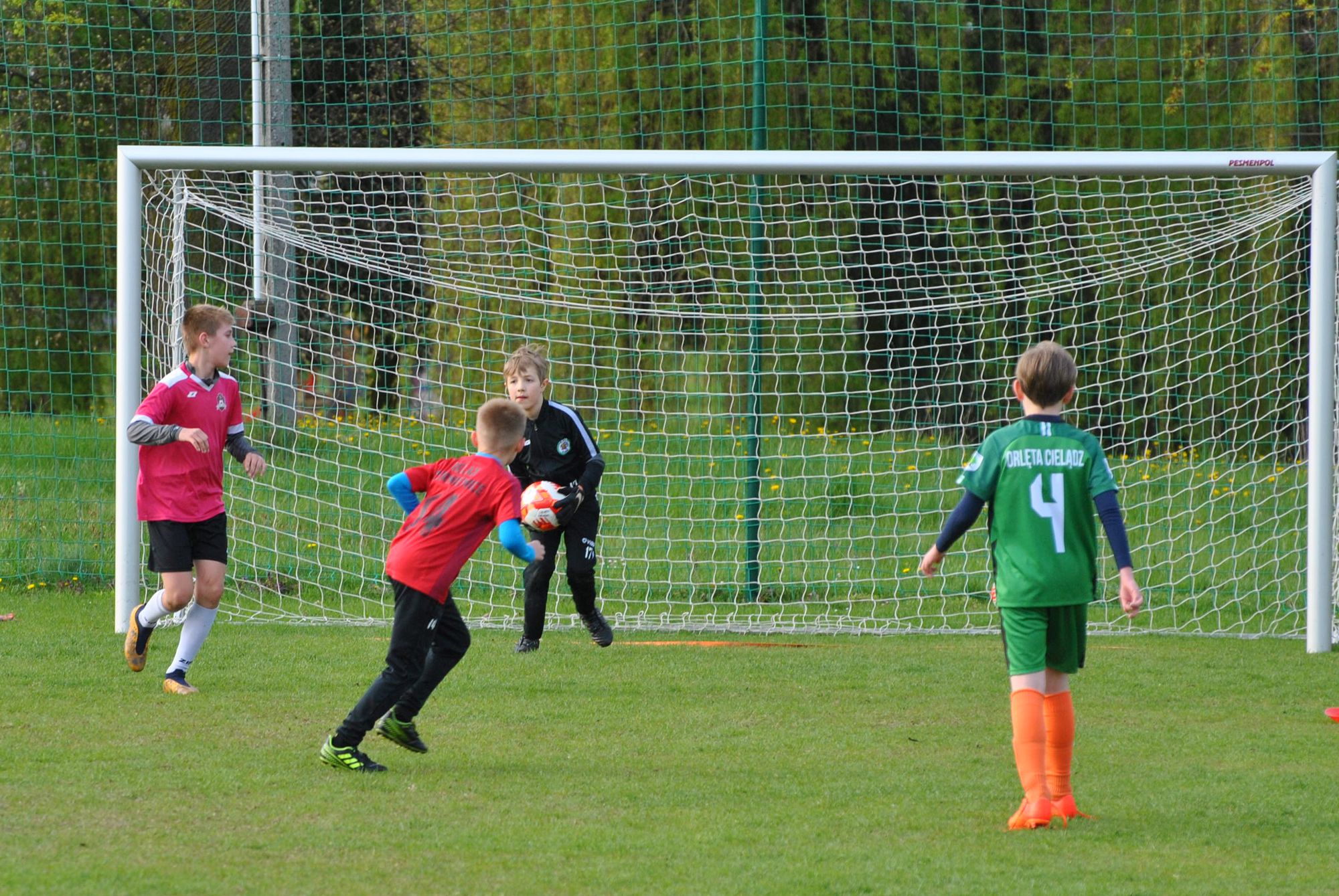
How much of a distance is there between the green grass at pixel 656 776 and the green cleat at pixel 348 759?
0.04 m

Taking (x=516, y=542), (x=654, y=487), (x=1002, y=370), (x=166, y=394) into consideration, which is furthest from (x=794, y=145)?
(x=516, y=542)

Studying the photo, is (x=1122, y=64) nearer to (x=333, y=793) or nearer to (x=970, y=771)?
(x=970, y=771)

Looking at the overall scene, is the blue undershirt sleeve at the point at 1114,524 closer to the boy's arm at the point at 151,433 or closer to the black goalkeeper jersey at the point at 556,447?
the black goalkeeper jersey at the point at 556,447

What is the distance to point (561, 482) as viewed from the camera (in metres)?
6.66

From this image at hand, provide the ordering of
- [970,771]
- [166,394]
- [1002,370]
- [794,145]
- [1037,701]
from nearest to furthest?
1. [1037,701]
2. [970,771]
3. [166,394]
4. [1002,370]
5. [794,145]

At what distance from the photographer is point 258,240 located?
26.9 feet

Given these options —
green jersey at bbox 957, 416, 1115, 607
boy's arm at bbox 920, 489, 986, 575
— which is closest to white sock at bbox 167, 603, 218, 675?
boy's arm at bbox 920, 489, 986, 575

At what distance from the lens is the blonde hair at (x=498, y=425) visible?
4.44 meters

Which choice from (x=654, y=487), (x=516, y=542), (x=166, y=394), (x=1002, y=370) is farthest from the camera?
(x=1002, y=370)

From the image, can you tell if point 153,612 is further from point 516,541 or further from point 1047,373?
point 1047,373

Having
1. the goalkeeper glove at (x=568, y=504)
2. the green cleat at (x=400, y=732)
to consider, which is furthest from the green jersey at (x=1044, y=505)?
the goalkeeper glove at (x=568, y=504)

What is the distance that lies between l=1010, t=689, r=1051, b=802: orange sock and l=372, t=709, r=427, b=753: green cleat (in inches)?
78.5

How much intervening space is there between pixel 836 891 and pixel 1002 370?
30.6ft

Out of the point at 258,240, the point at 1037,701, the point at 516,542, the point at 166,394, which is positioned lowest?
the point at 1037,701
